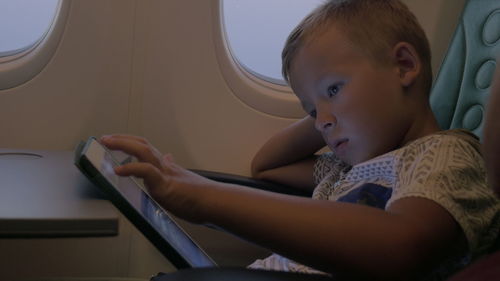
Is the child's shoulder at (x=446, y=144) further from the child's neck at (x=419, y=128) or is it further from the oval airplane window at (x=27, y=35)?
the oval airplane window at (x=27, y=35)

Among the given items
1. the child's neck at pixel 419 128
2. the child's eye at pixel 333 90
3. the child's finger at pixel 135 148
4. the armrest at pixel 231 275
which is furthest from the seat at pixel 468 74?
the armrest at pixel 231 275

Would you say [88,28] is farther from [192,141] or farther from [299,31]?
[299,31]

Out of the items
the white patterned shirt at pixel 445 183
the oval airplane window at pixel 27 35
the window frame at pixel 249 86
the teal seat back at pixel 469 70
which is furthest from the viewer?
the window frame at pixel 249 86

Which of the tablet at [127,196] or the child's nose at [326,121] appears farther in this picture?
the child's nose at [326,121]

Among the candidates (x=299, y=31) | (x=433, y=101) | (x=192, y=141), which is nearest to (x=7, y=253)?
(x=192, y=141)

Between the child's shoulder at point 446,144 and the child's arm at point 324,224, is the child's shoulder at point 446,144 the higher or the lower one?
the higher one

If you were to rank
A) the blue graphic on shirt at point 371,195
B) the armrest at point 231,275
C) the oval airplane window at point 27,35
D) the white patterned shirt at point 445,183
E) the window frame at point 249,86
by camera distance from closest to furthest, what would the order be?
the armrest at point 231,275 < the white patterned shirt at point 445,183 < the blue graphic on shirt at point 371,195 < the oval airplane window at point 27,35 < the window frame at point 249,86

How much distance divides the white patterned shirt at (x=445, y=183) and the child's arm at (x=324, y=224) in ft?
0.08

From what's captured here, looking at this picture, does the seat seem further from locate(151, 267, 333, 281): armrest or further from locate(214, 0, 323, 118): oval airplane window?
locate(151, 267, 333, 281): armrest

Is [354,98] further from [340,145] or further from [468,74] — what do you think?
[468,74]

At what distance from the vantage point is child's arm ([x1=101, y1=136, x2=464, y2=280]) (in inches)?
24.6

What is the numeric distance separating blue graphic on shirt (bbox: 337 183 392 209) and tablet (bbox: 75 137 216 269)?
0.29m

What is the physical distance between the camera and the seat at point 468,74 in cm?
123

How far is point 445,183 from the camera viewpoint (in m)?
0.70
